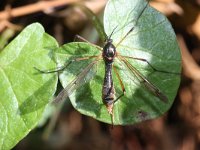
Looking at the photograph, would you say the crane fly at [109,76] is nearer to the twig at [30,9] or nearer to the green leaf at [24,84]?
the green leaf at [24,84]

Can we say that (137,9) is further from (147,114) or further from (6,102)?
(6,102)

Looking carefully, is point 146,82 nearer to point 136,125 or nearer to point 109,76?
point 109,76

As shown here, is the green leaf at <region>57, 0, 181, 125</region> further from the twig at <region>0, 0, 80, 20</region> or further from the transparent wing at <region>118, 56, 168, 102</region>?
the twig at <region>0, 0, 80, 20</region>

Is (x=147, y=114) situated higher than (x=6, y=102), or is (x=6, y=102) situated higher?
(x=6, y=102)

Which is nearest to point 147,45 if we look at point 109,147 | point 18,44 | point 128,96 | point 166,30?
point 166,30

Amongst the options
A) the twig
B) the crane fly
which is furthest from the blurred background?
the crane fly

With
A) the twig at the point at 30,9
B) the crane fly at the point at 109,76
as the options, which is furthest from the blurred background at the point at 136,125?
the crane fly at the point at 109,76

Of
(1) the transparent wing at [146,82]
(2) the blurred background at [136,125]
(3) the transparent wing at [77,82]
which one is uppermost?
(3) the transparent wing at [77,82]

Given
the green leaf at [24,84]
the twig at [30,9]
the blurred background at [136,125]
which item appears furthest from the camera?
the blurred background at [136,125]
